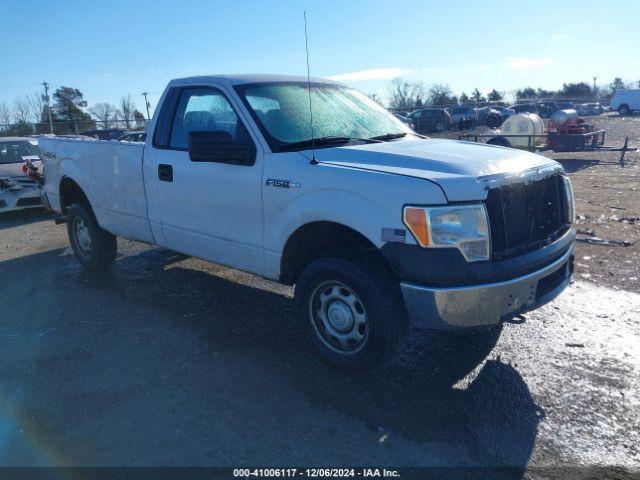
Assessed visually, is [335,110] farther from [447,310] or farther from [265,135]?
[447,310]

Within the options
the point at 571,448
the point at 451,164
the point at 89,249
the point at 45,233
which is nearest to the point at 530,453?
the point at 571,448

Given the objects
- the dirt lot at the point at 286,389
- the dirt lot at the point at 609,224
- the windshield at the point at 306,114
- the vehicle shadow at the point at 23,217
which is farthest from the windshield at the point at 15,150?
the dirt lot at the point at 609,224

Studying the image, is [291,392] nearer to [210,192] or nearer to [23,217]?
[210,192]

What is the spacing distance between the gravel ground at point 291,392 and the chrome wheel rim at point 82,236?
3.70 ft

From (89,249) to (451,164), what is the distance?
187 inches

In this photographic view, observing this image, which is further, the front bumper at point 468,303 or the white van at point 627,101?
the white van at point 627,101

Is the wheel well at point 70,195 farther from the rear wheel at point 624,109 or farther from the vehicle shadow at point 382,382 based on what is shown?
the rear wheel at point 624,109

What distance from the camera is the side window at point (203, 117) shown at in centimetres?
425

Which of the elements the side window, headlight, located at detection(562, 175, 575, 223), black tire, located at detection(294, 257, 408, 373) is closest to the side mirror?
the side window

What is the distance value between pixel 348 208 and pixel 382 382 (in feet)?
A: 4.12

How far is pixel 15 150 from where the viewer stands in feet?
36.8

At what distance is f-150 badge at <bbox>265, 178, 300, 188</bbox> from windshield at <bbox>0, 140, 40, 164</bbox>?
30.0ft

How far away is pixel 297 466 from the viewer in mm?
2809

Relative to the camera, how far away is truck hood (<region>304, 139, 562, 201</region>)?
3.13 metres
